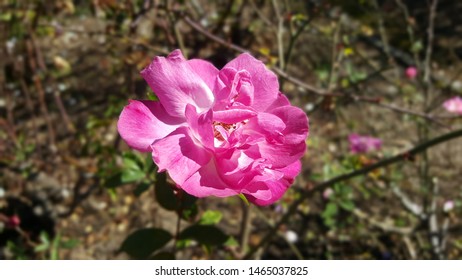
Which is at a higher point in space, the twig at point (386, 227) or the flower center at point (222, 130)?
the flower center at point (222, 130)

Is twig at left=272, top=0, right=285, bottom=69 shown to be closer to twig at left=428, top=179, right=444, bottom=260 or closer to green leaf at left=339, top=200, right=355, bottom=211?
green leaf at left=339, top=200, right=355, bottom=211

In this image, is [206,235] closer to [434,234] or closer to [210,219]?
[210,219]

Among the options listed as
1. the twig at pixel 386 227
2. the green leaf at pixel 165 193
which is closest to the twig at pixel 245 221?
the green leaf at pixel 165 193

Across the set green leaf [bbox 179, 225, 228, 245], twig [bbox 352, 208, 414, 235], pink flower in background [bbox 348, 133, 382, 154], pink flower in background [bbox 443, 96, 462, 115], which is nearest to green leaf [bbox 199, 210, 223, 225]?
green leaf [bbox 179, 225, 228, 245]

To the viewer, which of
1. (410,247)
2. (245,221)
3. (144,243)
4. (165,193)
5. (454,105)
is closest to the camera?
(165,193)

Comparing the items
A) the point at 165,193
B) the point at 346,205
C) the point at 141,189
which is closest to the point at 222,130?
the point at 165,193

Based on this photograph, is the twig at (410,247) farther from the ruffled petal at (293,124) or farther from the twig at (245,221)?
the ruffled petal at (293,124)

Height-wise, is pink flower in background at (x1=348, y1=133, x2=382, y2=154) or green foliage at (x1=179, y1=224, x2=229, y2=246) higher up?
pink flower in background at (x1=348, y1=133, x2=382, y2=154)
